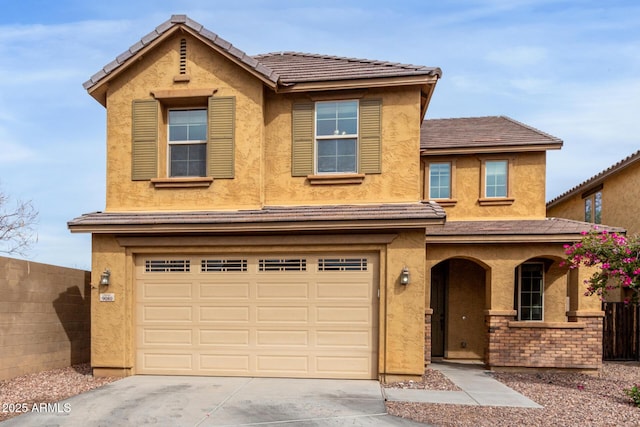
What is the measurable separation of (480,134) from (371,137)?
5591 millimetres

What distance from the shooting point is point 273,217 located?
9.24 metres

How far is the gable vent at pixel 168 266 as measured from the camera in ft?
32.5

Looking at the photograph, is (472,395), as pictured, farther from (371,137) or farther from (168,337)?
(168,337)

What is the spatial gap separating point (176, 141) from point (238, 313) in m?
3.74

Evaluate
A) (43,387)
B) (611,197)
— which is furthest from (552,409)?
(611,197)

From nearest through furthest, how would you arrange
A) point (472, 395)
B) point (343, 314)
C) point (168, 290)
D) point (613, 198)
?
point (472, 395) → point (343, 314) → point (168, 290) → point (613, 198)

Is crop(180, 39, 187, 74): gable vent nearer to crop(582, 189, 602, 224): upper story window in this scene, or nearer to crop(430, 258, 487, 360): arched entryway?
crop(430, 258, 487, 360): arched entryway

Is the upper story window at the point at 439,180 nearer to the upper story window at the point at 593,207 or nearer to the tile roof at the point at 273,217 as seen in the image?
the tile roof at the point at 273,217

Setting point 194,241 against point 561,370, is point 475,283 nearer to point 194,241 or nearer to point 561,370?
point 561,370

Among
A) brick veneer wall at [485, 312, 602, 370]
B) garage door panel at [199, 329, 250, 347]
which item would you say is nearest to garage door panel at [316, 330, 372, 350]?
garage door panel at [199, 329, 250, 347]

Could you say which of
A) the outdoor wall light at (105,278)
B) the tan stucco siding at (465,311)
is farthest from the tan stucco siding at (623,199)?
the outdoor wall light at (105,278)

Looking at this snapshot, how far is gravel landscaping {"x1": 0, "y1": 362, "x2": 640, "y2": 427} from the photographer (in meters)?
6.92

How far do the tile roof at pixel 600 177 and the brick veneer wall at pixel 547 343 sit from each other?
6.49 meters

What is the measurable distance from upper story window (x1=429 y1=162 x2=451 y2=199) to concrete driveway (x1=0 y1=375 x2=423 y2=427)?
20.8 feet
